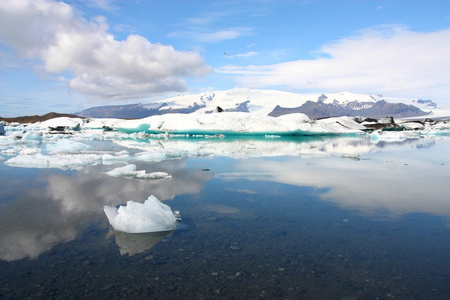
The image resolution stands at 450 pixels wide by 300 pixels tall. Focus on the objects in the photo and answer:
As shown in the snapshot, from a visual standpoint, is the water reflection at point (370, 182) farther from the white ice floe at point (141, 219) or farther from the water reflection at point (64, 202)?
the white ice floe at point (141, 219)

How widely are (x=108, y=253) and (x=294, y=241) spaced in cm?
206

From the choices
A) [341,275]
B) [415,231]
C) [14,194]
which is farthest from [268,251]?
[14,194]

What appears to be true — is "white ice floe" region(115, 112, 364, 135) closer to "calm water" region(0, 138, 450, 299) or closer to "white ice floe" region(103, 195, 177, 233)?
"calm water" region(0, 138, 450, 299)

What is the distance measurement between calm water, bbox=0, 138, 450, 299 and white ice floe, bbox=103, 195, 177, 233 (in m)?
0.12

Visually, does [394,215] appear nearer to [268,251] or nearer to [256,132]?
[268,251]

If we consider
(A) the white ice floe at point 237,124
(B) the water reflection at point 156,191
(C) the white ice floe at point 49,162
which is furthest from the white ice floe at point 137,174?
(A) the white ice floe at point 237,124

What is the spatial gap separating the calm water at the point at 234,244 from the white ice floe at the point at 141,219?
119 mm

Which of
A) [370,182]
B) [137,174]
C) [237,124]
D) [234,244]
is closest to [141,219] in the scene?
[234,244]

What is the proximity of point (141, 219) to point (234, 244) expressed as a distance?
125 cm

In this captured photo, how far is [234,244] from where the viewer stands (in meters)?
3.47

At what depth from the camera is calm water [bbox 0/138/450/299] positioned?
2.59 metres

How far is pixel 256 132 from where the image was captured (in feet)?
87.8

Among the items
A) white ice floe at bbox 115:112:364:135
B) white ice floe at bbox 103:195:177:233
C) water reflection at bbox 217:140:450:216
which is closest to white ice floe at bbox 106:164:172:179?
water reflection at bbox 217:140:450:216

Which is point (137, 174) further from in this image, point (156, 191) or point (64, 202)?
point (64, 202)
